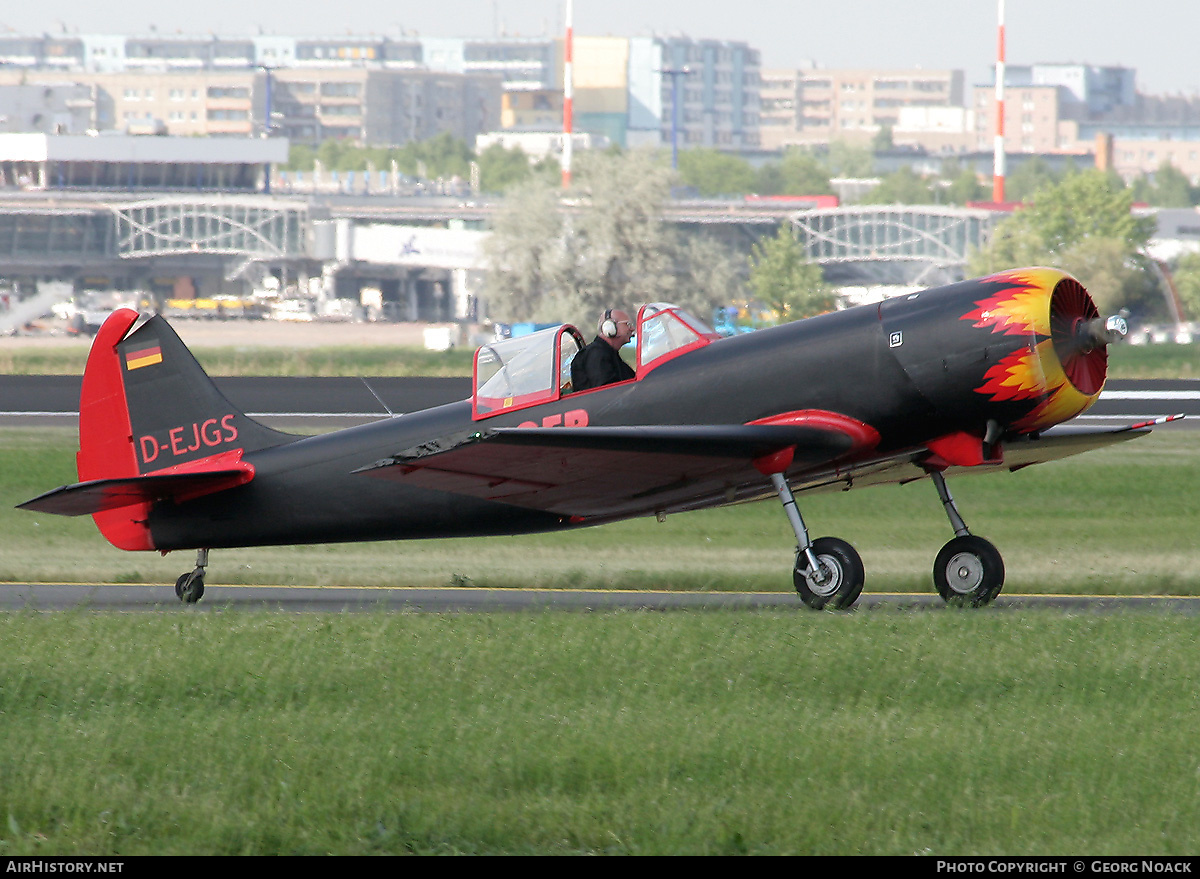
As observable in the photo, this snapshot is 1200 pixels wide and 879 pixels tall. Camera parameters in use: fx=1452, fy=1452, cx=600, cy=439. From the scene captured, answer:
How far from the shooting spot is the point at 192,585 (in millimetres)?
12312

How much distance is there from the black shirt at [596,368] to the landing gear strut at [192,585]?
3628 mm

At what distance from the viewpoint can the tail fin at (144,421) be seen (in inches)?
501

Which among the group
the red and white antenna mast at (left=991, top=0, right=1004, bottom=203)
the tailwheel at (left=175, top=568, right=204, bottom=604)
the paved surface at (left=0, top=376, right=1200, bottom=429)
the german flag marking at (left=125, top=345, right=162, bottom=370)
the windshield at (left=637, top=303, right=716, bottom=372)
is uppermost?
the red and white antenna mast at (left=991, top=0, right=1004, bottom=203)

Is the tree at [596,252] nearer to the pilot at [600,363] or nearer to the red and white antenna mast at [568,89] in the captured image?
the red and white antenna mast at [568,89]

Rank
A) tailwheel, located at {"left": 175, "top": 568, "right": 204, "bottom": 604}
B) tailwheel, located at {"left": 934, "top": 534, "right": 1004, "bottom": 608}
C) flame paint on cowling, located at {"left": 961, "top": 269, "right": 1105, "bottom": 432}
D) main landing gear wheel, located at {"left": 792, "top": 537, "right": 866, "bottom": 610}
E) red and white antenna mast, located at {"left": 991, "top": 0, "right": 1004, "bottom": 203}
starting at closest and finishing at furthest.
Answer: flame paint on cowling, located at {"left": 961, "top": 269, "right": 1105, "bottom": 432} < main landing gear wheel, located at {"left": 792, "top": 537, "right": 866, "bottom": 610} < tailwheel, located at {"left": 934, "top": 534, "right": 1004, "bottom": 608} < tailwheel, located at {"left": 175, "top": 568, "right": 204, "bottom": 604} < red and white antenna mast, located at {"left": 991, "top": 0, "right": 1004, "bottom": 203}

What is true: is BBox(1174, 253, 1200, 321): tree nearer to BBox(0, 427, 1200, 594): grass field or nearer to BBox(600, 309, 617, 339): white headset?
BBox(0, 427, 1200, 594): grass field

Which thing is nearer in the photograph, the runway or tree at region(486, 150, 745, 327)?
the runway

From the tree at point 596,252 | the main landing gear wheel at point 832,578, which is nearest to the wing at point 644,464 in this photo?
the main landing gear wheel at point 832,578

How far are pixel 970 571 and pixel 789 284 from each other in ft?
285

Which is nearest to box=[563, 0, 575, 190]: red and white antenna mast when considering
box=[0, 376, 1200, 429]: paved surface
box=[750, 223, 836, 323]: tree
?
box=[750, 223, 836, 323]: tree

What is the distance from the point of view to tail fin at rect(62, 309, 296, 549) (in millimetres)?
12727

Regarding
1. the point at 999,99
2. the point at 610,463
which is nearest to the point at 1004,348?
the point at 610,463

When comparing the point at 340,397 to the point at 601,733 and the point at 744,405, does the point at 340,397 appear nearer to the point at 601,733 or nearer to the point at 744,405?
the point at 744,405
